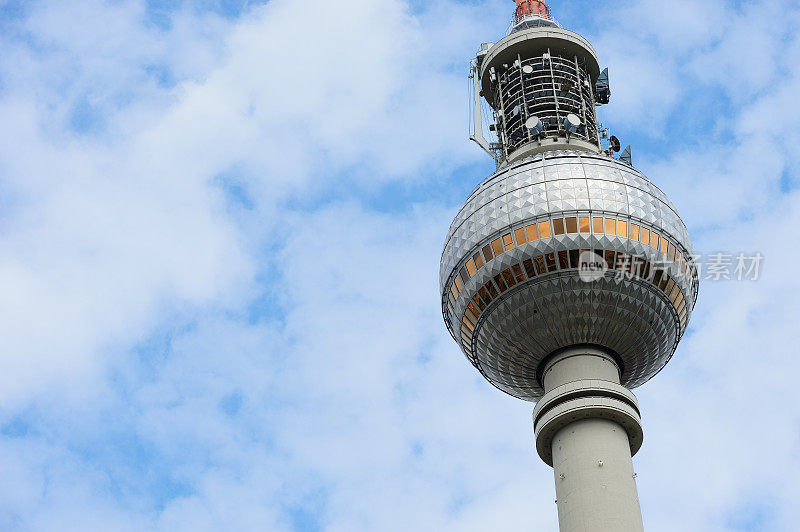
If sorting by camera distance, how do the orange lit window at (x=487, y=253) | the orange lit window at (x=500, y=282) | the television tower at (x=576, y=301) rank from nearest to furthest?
the television tower at (x=576, y=301)
the orange lit window at (x=500, y=282)
the orange lit window at (x=487, y=253)

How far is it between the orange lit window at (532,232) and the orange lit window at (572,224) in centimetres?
180

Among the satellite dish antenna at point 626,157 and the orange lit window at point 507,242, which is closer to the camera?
the orange lit window at point 507,242

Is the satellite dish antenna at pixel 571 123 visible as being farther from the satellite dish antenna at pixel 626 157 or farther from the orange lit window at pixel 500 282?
the orange lit window at pixel 500 282

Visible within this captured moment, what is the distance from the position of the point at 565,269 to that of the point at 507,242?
383cm

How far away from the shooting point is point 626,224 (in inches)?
2260

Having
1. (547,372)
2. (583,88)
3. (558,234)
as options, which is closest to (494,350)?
(547,372)

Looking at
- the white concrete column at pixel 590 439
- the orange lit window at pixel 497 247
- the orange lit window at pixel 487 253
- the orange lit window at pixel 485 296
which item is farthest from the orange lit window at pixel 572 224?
the white concrete column at pixel 590 439

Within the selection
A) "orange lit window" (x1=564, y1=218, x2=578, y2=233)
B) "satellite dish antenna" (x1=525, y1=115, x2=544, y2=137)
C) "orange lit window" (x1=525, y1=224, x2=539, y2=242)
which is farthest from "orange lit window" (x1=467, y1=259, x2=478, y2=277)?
"satellite dish antenna" (x1=525, y1=115, x2=544, y2=137)

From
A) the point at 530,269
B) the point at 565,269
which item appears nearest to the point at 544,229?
the point at 530,269

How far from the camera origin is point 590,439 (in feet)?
180

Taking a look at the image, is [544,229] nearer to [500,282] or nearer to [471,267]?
[500,282]

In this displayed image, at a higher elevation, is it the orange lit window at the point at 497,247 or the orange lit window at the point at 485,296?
the orange lit window at the point at 497,247

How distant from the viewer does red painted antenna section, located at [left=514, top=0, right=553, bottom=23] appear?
81875 millimetres

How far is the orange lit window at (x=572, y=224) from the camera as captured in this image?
56.5m
